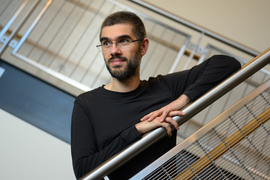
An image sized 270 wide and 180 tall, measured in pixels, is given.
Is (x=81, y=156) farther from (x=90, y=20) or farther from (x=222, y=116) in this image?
(x=90, y=20)

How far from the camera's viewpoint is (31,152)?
7.92ft

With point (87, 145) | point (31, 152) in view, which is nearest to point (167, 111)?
point (87, 145)

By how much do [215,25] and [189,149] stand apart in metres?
4.04

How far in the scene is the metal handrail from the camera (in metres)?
1.03

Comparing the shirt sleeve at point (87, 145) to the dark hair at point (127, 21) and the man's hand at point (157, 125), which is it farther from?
the dark hair at point (127, 21)

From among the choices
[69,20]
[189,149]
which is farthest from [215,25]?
[189,149]

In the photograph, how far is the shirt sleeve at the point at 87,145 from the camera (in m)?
1.12

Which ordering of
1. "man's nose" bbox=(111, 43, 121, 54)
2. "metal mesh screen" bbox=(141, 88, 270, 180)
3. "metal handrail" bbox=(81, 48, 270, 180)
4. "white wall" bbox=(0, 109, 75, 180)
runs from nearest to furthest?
"metal handrail" bbox=(81, 48, 270, 180), "metal mesh screen" bbox=(141, 88, 270, 180), "man's nose" bbox=(111, 43, 121, 54), "white wall" bbox=(0, 109, 75, 180)

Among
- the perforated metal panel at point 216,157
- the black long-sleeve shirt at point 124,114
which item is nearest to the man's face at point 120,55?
the black long-sleeve shirt at point 124,114

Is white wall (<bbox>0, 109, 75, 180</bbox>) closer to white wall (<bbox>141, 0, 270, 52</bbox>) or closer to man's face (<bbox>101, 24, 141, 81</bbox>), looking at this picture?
man's face (<bbox>101, 24, 141, 81</bbox>)

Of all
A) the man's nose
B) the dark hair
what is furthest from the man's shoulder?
the dark hair

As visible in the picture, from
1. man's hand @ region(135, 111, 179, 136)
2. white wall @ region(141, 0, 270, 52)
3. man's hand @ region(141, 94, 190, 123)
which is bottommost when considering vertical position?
man's hand @ region(135, 111, 179, 136)

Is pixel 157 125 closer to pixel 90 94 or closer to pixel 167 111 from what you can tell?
pixel 167 111

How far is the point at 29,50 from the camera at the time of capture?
2588 mm
